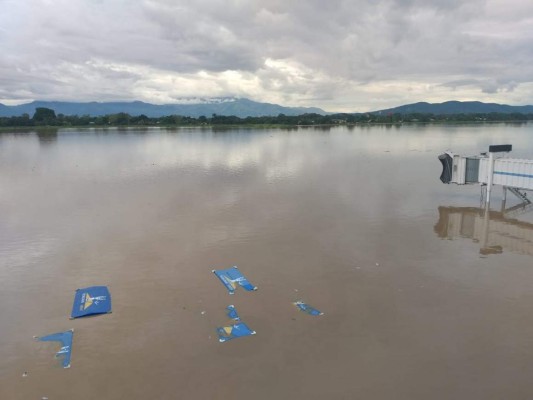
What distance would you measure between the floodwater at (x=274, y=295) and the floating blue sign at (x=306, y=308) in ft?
1.30

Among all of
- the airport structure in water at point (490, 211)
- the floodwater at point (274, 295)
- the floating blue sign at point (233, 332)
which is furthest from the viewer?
the airport structure in water at point (490, 211)

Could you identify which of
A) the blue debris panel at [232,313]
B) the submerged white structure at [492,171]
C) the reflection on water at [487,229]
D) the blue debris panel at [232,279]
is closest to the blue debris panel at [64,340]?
the blue debris panel at [232,313]

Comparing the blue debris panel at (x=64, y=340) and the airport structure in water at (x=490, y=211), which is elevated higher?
the airport structure in water at (x=490, y=211)

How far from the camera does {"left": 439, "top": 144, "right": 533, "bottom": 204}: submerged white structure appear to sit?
3509 centimetres

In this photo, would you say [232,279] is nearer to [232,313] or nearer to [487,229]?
[232,313]

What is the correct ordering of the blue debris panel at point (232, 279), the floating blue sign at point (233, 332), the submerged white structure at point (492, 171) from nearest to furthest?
1. the floating blue sign at point (233, 332)
2. the blue debris panel at point (232, 279)
3. the submerged white structure at point (492, 171)

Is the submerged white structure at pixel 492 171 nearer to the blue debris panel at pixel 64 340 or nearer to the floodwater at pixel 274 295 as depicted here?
the floodwater at pixel 274 295

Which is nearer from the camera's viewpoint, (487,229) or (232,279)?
(232,279)

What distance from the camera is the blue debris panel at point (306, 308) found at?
1883 centimetres

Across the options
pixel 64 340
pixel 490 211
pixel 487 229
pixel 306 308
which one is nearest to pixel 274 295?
pixel 306 308

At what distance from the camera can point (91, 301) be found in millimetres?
20172

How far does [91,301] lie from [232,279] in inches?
299

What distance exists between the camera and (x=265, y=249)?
90.5ft

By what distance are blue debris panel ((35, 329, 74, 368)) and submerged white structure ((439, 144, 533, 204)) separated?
36719 mm
